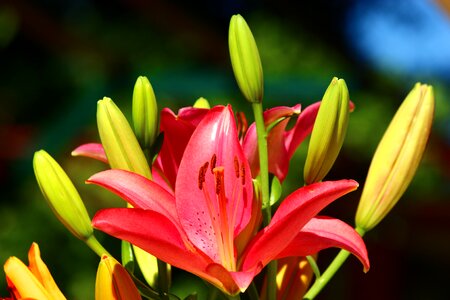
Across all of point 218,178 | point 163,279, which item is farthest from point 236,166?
point 163,279

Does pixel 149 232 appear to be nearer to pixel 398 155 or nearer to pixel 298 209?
pixel 298 209

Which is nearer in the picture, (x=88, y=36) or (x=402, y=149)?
(x=402, y=149)

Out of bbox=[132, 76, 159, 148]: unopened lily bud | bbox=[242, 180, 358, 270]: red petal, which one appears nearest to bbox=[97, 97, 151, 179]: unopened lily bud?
bbox=[132, 76, 159, 148]: unopened lily bud

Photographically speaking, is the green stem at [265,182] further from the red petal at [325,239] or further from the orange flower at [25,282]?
the orange flower at [25,282]

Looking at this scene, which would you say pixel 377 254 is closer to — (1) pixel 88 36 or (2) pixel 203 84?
(2) pixel 203 84

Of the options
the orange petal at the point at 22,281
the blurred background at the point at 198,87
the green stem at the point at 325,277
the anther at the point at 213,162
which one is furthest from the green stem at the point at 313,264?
the blurred background at the point at 198,87

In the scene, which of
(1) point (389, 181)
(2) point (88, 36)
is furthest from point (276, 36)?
(1) point (389, 181)

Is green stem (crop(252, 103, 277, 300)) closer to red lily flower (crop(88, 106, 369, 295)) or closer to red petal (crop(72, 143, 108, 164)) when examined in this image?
red lily flower (crop(88, 106, 369, 295))
